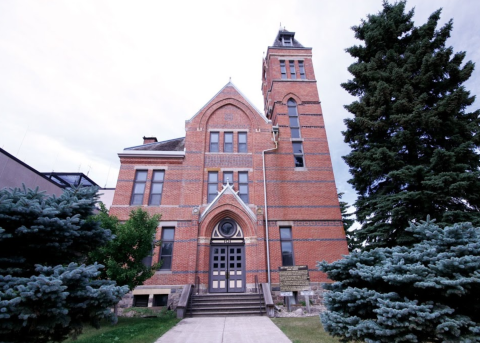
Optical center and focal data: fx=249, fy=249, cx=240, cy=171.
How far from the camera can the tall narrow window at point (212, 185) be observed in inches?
638

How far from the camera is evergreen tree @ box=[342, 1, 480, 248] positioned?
1094 centimetres

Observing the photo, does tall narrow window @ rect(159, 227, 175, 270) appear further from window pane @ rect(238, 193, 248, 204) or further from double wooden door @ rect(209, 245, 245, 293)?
window pane @ rect(238, 193, 248, 204)

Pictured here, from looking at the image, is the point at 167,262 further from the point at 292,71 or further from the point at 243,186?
the point at 292,71

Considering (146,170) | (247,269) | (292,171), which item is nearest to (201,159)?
(146,170)

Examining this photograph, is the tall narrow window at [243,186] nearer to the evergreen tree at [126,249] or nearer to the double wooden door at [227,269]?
the double wooden door at [227,269]

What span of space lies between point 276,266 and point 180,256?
5.63m

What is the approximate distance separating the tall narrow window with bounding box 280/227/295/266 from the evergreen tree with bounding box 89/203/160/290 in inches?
306

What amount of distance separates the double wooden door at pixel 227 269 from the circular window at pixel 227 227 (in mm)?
768

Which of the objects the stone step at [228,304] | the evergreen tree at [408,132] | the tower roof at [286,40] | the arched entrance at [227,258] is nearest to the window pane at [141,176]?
the arched entrance at [227,258]

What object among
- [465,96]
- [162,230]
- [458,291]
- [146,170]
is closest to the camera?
[458,291]

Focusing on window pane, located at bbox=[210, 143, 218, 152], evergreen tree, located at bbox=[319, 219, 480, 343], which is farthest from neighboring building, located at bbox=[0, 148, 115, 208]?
evergreen tree, located at bbox=[319, 219, 480, 343]

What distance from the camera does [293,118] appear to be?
18.9 meters

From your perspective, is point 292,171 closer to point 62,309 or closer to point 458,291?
point 458,291

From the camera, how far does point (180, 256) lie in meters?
14.6
